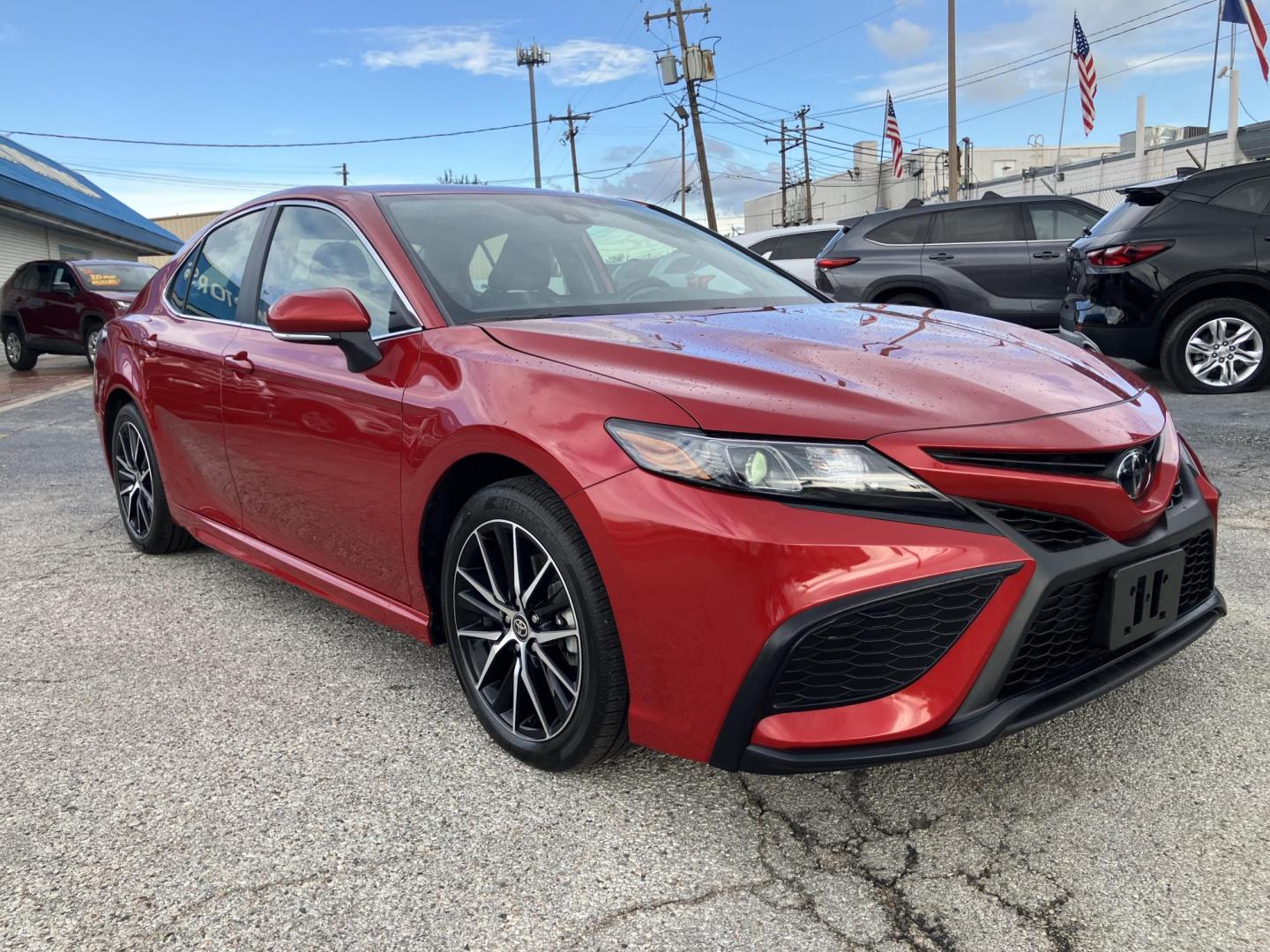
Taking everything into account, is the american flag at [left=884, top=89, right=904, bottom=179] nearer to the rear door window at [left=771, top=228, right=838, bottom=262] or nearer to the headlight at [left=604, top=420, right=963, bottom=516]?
the rear door window at [left=771, top=228, right=838, bottom=262]

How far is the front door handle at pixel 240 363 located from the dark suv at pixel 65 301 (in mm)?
12326

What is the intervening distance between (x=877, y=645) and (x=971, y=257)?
8.47 m

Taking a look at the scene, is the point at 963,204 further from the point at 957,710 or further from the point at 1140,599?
the point at 957,710

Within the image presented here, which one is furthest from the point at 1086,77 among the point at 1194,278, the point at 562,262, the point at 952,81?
the point at 562,262

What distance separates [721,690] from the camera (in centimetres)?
199

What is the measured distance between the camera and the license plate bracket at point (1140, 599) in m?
2.04

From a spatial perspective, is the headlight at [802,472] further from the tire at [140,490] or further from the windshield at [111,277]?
the windshield at [111,277]

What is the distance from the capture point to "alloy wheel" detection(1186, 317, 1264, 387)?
7.27m

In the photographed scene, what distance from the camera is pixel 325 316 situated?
266 cm

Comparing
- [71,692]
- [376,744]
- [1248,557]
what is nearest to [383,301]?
[376,744]

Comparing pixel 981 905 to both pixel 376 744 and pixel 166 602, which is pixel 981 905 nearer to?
pixel 376 744

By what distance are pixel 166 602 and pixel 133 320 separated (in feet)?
4.23

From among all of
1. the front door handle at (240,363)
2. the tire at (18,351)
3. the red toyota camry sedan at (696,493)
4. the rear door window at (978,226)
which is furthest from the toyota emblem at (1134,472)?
the tire at (18,351)

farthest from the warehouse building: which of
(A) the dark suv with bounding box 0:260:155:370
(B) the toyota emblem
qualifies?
(B) the toyota emblem
